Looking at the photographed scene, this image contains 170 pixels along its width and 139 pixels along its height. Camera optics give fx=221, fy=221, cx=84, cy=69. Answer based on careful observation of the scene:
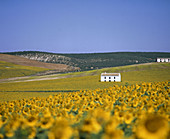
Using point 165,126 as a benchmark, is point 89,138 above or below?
below

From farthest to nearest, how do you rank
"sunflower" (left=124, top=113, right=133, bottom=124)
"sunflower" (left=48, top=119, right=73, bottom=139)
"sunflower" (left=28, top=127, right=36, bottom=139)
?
"sunflower" (left=124, top=113, right=133, bottom=124) → "sunflower" (left=28, top=127, right=36, bottom=139) → "sunflower" (left=48, top=119, right=73, bottom=139)

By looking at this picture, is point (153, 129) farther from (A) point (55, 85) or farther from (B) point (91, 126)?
(A) point (55, 85)

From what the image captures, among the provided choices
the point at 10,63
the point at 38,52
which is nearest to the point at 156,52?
the point at 38,52

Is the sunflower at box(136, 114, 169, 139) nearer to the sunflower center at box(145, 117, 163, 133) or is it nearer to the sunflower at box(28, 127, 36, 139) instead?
the sunflower center at box(145, 117, 163, 133)

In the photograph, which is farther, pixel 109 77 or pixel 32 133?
pixel 109 77

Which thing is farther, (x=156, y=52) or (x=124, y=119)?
(x=156, y=52)

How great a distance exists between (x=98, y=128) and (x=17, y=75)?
87.2m

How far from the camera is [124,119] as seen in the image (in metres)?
8.03

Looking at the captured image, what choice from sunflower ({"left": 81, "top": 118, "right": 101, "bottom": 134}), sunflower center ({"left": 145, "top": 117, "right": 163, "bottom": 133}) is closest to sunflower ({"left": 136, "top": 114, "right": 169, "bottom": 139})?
sunflower center ({"left": 145, "top": 117, "right": 163, "bottom": 133})

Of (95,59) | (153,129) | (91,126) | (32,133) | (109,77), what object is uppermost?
(153,129)

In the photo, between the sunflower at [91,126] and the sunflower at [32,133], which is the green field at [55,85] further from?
the sunflower at [91,126]

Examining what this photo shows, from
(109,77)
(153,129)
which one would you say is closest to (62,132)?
(153,129)

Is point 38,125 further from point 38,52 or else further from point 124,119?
point 38,52

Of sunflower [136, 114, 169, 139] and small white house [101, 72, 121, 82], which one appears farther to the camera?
small white house [101, 72, 121, 82]
